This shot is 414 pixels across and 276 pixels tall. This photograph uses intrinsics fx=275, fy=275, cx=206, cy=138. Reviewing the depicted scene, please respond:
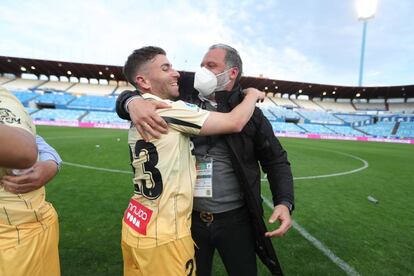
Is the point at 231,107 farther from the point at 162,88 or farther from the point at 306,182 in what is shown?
the point at 306,182

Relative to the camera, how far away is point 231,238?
6.57ft

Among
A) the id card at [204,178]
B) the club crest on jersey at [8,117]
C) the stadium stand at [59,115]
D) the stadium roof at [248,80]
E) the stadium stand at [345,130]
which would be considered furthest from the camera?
the stadium roof at [248,80]

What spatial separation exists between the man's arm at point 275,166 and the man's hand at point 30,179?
1404 mm

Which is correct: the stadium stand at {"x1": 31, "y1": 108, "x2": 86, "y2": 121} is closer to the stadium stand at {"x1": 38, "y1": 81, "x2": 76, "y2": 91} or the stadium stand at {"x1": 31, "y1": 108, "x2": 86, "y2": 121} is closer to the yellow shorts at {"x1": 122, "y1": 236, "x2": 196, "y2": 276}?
the stadium stand at {"x1": 38, "y1": 81, "x2": 76, "y2": 91}

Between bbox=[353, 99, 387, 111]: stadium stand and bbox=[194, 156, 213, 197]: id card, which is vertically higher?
bbox=[353, 99, 387, 111]: stadium stand

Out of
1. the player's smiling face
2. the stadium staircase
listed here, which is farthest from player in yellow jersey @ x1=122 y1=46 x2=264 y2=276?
the stadium staircase

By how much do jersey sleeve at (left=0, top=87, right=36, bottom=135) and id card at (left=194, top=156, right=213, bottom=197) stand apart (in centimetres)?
109

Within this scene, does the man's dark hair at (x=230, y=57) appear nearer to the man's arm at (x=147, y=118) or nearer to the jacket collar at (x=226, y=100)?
the jacket collar at (x=226, y=100)

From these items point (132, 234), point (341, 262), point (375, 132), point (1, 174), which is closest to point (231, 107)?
point (132, 234)

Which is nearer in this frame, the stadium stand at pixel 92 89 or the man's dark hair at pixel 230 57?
the man's dark hair at pixel 230 57

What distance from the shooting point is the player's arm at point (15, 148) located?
0.89 meters

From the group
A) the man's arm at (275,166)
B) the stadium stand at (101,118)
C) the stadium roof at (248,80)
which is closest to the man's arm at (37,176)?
the man's arm at (275,166)

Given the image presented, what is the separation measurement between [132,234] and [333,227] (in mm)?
4176

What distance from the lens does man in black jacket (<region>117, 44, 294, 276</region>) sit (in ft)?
6.37
